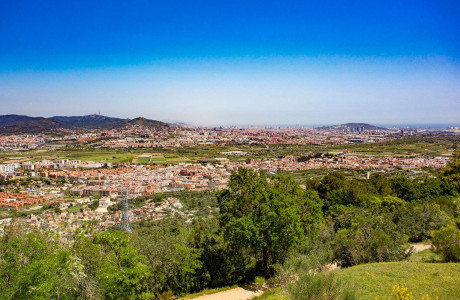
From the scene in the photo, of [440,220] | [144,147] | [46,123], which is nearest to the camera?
[440,220]

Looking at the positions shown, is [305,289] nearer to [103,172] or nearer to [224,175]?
[224,175]

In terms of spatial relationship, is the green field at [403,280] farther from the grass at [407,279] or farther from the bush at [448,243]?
the bush at [448,243]

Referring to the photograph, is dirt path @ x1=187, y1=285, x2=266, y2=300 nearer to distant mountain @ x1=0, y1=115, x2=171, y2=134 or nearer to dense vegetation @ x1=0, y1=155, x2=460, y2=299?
dense vegetation @ x1=0, y1=155, x2=460, y2=299

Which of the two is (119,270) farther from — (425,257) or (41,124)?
(41,124)

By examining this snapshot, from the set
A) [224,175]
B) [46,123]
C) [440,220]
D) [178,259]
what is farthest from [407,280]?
[46,123]

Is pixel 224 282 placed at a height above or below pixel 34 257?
below

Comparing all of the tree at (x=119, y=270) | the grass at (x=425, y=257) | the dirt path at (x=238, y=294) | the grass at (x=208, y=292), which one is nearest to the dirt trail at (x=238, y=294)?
the dirt path at (x=238, y=294)

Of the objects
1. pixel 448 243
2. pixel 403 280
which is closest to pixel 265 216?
pixel 403 280

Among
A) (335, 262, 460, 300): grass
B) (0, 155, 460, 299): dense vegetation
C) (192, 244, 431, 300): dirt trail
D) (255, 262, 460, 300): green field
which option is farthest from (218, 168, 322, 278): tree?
(335, 262, 460, 300): grass
